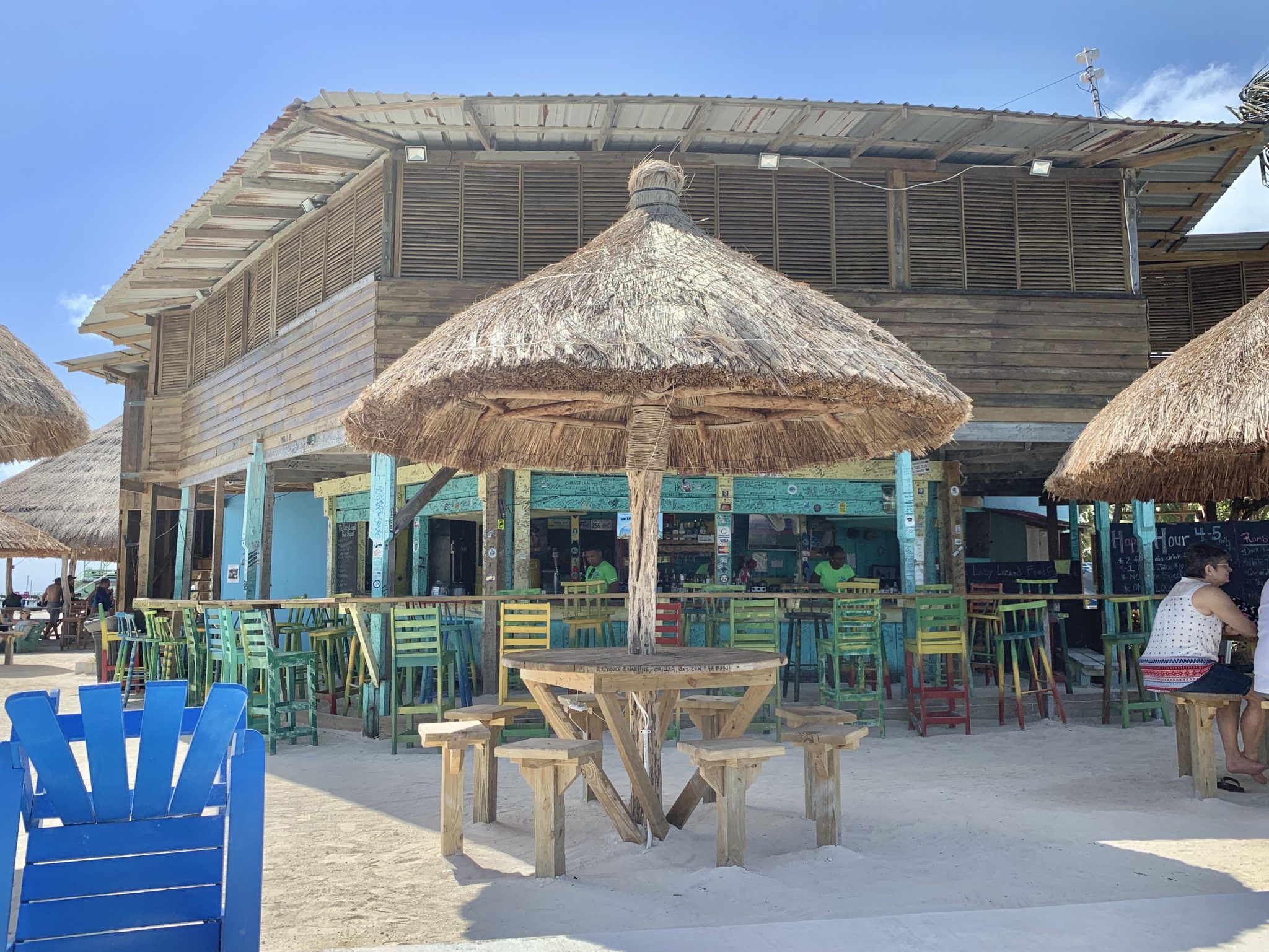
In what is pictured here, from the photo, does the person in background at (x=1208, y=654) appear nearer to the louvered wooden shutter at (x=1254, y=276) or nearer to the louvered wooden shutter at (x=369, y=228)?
the louvered wooden shutter at (x=369, y=228)

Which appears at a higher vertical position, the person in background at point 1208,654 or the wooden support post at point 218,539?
the wooden support post at point 218,539

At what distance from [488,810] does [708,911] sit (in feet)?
6.65

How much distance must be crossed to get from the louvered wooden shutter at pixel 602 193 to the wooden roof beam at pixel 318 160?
8.05 ft

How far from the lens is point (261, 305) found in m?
14.0

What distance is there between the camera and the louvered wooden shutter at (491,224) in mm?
11188

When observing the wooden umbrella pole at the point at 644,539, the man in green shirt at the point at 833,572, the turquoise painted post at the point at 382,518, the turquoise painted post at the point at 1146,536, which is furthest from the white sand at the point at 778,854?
the turquoise painted post at the point at 1146,536

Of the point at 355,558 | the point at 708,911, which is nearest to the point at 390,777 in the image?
the point at 708,911

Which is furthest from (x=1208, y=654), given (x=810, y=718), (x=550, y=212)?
(x=550, y=212)

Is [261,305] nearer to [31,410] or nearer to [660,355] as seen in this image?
[31,410]

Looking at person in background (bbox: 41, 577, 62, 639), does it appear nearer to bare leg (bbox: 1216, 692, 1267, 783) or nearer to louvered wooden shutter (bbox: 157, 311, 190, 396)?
louvered wooden shutter (bbox: 157, 311, 190, 396)

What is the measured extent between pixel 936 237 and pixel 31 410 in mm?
9502

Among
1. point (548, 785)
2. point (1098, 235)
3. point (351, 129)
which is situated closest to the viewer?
point (548, 785)

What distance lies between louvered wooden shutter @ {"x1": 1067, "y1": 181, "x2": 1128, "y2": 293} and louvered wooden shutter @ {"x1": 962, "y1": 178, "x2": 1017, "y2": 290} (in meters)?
0.74

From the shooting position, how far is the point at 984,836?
530 cm
